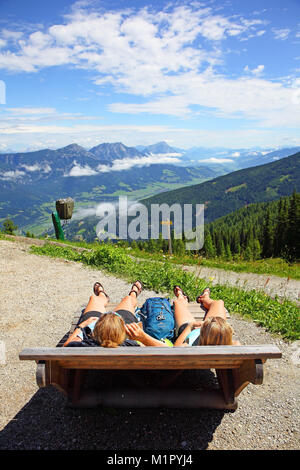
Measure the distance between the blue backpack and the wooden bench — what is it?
1.92 ft

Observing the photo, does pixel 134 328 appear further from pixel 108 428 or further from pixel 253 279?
pixel 253 279

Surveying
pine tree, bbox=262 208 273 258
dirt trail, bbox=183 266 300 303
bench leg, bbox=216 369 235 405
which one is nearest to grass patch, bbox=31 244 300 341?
dirt trail, bbox=183 266 300 303

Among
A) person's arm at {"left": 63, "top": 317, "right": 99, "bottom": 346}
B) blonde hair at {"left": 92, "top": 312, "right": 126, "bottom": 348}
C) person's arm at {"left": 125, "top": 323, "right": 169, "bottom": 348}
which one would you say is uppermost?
blonde hair at {"left": 92, "top": 312, "right": 126, "bottom": 348}

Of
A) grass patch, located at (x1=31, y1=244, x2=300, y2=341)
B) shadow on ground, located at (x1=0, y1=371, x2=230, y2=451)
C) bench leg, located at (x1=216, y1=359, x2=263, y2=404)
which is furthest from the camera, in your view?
grass patch, located at (x1=31, y1=244, x2=300, y2=341)

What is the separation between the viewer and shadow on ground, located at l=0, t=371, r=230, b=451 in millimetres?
3424

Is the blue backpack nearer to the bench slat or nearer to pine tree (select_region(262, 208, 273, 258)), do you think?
the bench slat

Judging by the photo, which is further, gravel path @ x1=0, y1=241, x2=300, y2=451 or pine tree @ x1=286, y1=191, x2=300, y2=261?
pine tree @ x1=286, y1=191, x2=300, y2=261

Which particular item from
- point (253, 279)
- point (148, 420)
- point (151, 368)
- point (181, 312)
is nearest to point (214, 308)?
point (181, 312)

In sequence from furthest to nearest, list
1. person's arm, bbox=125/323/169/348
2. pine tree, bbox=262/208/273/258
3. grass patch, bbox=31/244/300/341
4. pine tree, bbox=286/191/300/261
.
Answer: pine tree, bbox=262/208/273/258
pine tree, bbox=286/191/300/261
grass patch, bbox=31/244/300/341
person's arm, bbox=125/323/169/348

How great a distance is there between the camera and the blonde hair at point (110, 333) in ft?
10.1

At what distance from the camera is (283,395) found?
4.18 metres
